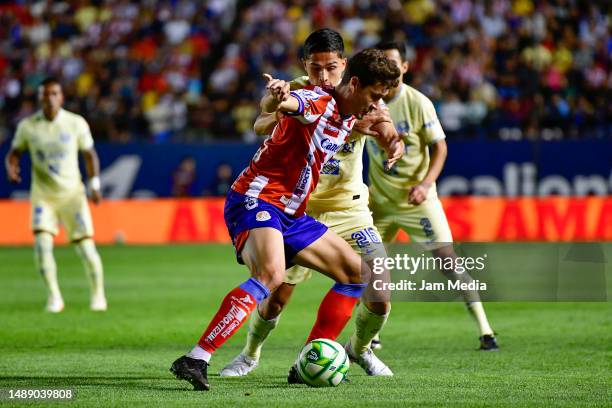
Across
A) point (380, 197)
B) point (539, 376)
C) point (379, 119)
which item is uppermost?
point (379, 119)

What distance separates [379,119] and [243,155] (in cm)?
1603

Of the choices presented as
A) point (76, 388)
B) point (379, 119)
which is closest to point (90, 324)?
point (76, 388)

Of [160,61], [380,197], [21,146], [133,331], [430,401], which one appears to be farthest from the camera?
[160,61]

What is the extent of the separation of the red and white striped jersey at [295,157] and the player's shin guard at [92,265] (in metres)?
6.03

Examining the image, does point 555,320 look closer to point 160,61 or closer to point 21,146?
point 21,146

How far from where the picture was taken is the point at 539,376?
7910 mm

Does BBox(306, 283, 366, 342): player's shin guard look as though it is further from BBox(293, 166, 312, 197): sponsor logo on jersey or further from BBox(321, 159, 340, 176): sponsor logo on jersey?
BBox(321, 159, 340, 176): sponsor logo on jersey

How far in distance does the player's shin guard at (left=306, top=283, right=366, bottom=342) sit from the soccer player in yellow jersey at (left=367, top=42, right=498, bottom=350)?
8.51 ft

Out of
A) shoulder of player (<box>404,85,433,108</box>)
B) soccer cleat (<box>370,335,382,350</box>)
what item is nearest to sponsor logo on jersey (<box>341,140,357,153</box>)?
shoulder of player (<box>404,85,433,108</box>)

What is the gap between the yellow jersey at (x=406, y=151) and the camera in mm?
10008

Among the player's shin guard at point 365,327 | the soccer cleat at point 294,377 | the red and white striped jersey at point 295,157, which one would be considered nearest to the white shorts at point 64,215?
the player's shin guard at point 365,327

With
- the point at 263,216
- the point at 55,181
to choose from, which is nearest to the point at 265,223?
the point at 263,216

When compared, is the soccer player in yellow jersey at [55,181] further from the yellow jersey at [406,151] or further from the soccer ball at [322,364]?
the soccer ball at [322,364]

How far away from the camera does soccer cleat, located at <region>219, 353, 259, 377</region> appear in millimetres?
8109
